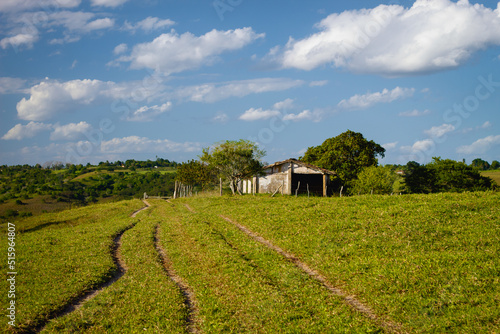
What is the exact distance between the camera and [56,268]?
1630cm

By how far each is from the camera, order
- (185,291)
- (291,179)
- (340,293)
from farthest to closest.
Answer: (291,179) → (185,291) → (340,293)

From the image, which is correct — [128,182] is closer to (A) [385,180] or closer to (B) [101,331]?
(A) [385,180]

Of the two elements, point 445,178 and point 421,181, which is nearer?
point 445,178

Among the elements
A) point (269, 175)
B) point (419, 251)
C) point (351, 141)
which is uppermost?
point (351, 141)

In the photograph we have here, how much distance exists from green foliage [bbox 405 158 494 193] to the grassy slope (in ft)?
109

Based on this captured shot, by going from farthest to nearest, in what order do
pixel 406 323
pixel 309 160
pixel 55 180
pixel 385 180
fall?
pixel 55 180, pixel 309 160, pixel 385 180, pixel 406 323

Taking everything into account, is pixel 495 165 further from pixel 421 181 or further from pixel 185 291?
pixel 185 291

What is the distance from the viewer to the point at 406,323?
9.62 m

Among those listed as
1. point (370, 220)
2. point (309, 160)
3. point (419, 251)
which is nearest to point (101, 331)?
point (419, 251)

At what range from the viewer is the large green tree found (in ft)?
210

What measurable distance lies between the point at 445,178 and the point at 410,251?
4609 cm

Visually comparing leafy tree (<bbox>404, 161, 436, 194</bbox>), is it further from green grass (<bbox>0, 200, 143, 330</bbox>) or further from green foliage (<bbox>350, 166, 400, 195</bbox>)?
green grass (<bbox>0, 200, 143, 330</bbox>)

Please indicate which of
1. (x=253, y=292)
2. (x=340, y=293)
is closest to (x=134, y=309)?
(x=253, y=292)

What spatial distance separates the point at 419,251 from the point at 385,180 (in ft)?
133
